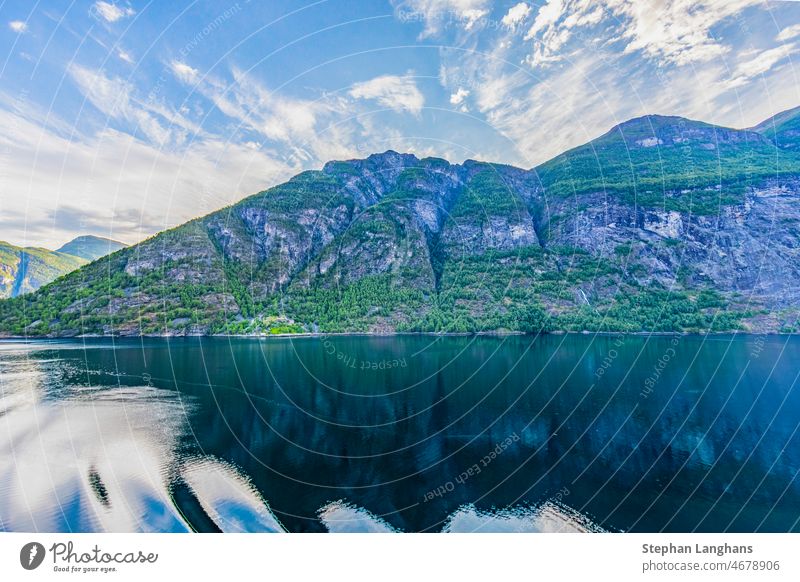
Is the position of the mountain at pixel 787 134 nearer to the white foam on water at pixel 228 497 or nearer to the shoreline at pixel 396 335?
the shoreline at pixel 396 335

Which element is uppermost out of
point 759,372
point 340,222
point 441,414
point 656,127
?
point 656,127

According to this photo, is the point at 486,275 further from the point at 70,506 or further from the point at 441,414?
the point at 70,506

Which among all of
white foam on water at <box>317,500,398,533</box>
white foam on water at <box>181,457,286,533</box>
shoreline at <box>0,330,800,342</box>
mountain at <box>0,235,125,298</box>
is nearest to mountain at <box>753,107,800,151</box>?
shoreline at <box>0,330,800,342</box>

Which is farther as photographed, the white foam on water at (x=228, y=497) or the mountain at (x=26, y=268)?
the mountain at (x=26, y=268)

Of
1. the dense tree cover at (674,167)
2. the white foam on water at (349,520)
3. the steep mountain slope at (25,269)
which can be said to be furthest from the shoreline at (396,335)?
the steep mountain slope at (25,269)

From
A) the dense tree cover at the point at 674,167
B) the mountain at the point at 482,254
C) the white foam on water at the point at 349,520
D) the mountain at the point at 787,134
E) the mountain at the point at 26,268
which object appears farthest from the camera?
the mountain at the point at 26,268

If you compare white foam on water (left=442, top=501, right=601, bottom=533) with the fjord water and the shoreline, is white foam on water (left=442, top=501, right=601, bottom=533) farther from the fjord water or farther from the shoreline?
the shoreline

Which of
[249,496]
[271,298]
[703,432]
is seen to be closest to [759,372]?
[703,432]
